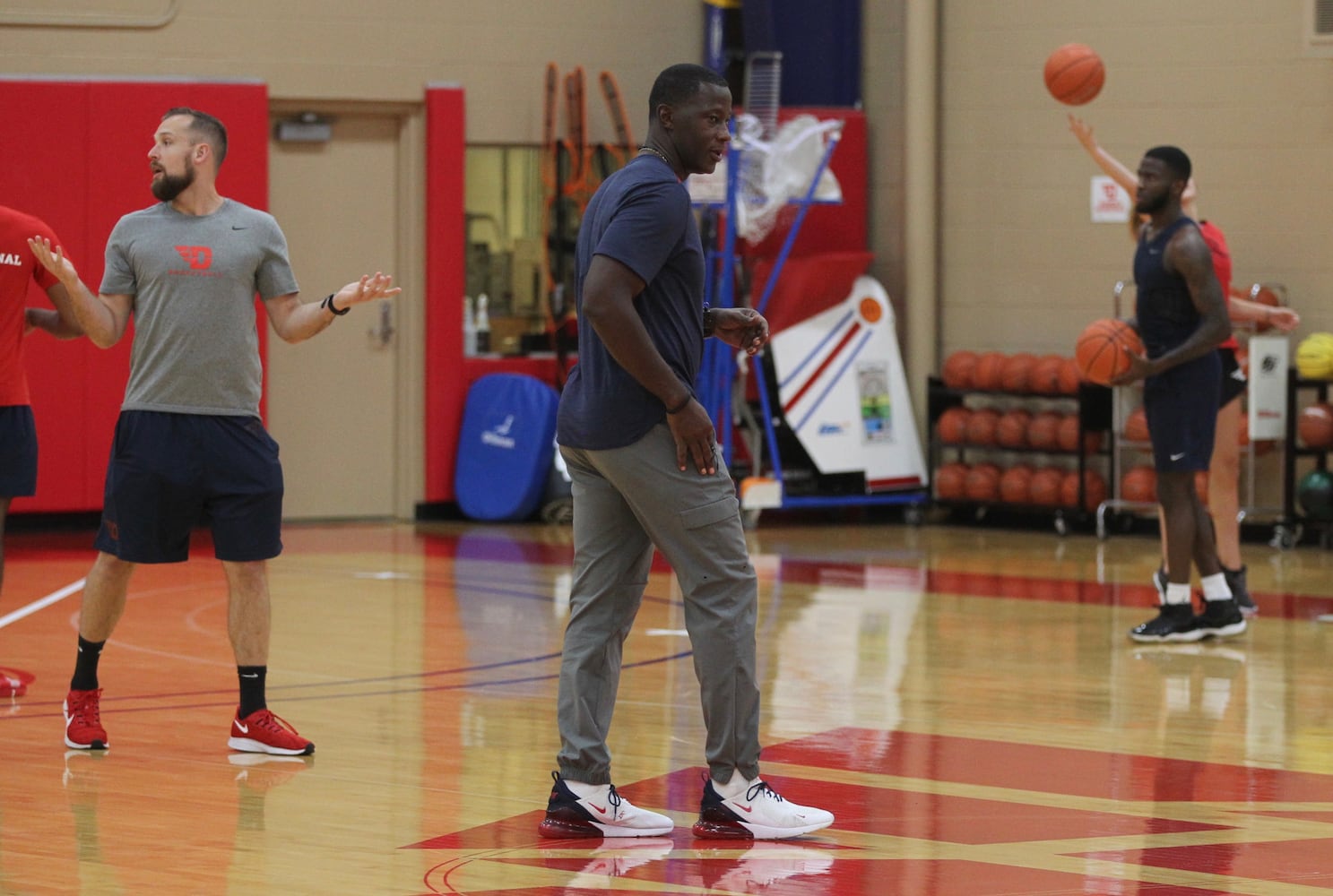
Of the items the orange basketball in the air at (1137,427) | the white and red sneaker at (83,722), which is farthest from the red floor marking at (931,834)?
the orange basketball in the air at (1137,427)

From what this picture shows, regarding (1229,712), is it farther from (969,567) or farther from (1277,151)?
(1277,151)

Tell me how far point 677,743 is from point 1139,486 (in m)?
6.36

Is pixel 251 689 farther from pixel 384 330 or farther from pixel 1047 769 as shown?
pixel 384 330

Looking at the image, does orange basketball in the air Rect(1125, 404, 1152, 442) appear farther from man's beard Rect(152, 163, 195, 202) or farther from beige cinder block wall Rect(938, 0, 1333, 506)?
man's beard Rect(152, 163, 195, 202)

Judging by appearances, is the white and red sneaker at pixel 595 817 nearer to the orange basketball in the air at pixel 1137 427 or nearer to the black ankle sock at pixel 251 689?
the black ankle sock at pixel 251 689

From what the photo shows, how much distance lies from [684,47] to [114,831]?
8846 millimetres

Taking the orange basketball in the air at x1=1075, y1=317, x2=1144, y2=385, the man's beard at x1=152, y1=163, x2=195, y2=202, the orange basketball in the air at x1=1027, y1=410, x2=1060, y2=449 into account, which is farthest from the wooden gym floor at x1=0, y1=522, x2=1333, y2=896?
the orange basketball in the air at x1=1027, y1=410, x2=1060, y2=449

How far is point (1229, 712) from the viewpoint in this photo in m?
6.23

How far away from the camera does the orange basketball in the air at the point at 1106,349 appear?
7.92m

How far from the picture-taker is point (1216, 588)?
7.59 metres

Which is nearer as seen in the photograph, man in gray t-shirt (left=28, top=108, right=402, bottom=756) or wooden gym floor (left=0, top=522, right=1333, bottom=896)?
wooden gym floor (left=0, top=522, right=1333, bottom=896)

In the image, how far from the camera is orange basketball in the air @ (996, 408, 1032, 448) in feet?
38.7

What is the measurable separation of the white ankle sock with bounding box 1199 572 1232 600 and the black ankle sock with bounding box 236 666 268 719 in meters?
4.00

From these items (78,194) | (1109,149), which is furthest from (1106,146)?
(78,194)
